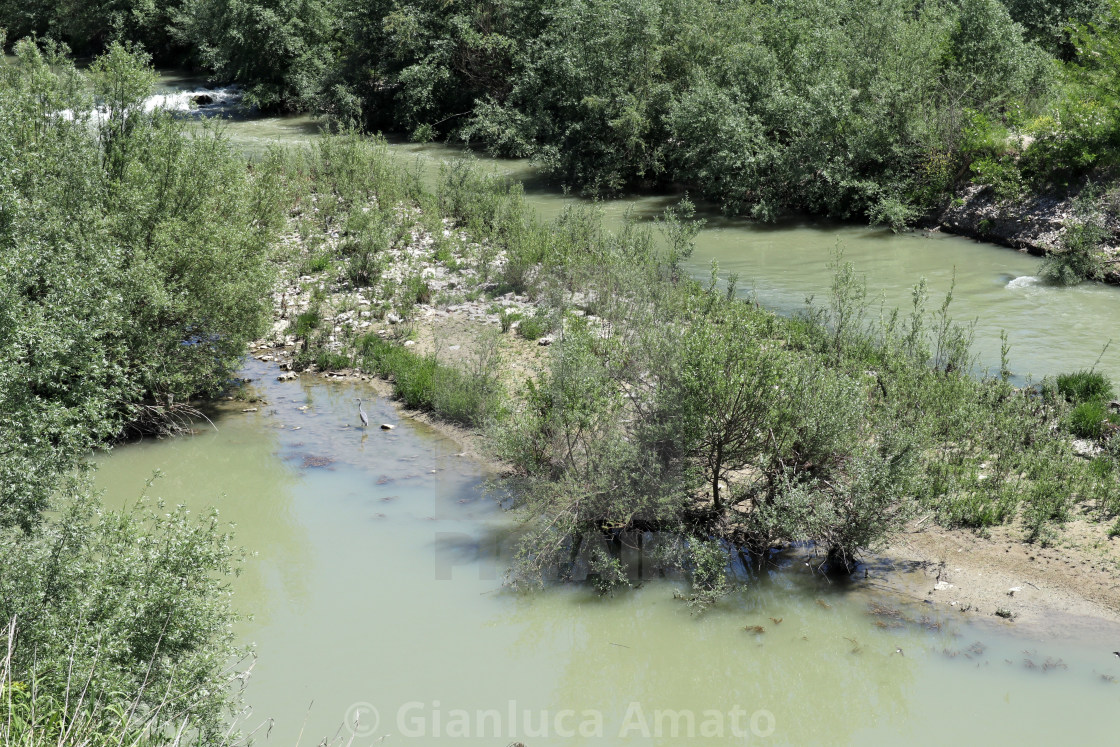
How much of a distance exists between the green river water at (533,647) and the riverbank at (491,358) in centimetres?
41

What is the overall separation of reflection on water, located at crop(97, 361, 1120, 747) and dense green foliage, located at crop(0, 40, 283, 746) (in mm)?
862

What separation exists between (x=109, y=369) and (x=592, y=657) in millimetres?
6143

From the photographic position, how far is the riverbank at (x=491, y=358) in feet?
29.8

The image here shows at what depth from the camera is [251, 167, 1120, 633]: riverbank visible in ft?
29.8

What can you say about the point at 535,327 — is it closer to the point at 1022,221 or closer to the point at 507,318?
the point at 507,318

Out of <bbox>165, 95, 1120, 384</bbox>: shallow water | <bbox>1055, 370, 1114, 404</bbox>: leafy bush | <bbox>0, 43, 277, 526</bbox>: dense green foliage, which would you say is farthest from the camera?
<bbox>165, 95, 1120, 384</bbox>: shallow water

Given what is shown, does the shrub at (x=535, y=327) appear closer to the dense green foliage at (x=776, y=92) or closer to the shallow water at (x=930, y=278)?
the shallow water at (x=930, y=278)

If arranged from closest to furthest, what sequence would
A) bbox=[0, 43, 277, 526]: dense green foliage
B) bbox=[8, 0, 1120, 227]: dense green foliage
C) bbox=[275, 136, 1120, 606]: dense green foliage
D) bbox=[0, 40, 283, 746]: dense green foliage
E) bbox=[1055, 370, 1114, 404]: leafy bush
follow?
bbox=[0, 40, 283, 746]: dense green foliage < bbox=[275, 136, 1120, 606]: dense green foliage < bbox=[0, 43, 277, 526]: dense green foliage < bbox=[1055, 370, 1114, 404]: leafy bush < bbox=[8, 0, 1120, 227]: dense green foliage

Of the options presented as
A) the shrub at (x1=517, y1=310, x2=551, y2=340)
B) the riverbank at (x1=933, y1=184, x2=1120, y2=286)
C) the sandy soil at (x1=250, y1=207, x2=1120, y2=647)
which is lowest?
the sandy soil at (x1=250, y1=207, x2=1120, y2=647)

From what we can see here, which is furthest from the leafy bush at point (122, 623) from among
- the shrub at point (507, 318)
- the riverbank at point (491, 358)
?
the shrub at point (507, 318)

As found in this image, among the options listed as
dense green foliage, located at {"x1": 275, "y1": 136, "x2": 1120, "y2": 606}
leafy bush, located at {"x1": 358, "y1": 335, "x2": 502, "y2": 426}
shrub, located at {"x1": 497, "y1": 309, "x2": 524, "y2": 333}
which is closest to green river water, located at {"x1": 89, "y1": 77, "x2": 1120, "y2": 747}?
A: dense green foliage, located at {"x1": 275, "y1": 136, "x2": 1120, "y2": 606}

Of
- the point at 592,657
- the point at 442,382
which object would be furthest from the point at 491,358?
the point at 592,657

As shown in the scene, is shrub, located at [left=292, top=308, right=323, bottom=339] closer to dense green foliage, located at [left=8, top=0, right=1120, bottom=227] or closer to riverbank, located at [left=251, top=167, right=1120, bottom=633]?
riverbank, located at [left=251, top=167, right=1120, bottom=633]

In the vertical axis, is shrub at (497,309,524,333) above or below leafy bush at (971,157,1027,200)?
below
